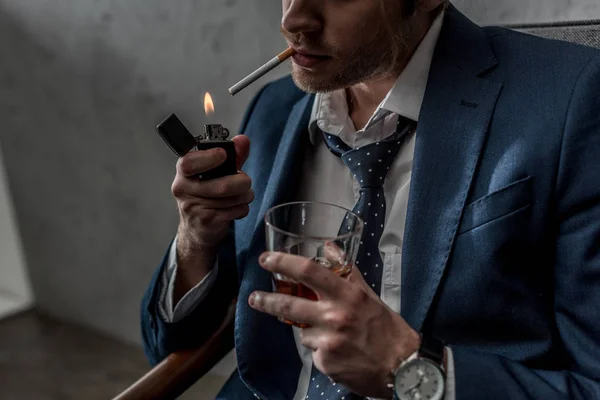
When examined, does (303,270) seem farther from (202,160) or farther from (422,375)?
(202,160)

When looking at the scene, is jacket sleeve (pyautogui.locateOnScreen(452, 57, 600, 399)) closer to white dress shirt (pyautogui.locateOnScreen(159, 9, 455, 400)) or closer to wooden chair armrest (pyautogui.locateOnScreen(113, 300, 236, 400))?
white dress shirt (pyautogui.locateOnScreen(159, 9, 455, 400))

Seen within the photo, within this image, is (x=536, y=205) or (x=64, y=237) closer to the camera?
(x=536, y=205)

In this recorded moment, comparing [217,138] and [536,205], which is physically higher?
[217,138]

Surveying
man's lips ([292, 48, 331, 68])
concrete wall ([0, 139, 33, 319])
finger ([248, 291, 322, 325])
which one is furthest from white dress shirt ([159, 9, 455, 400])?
concrete wall ([0, 139, 33, 319])

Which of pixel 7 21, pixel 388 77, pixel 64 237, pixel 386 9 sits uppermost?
pixel 7 21

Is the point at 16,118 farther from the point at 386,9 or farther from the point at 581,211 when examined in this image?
the point at 581,211

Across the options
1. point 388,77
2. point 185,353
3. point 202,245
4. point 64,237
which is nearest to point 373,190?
point 388,77

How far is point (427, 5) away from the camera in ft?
3.58

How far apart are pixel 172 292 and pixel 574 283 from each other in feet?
2.53

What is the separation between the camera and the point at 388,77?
3.86ft

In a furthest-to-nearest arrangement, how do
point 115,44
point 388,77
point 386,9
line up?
1. point 115,44
2. point 388,77
3. point 386,9

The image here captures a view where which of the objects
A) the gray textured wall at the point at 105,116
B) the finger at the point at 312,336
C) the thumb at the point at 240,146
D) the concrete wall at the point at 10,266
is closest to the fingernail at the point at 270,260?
the finger at the point at 312,336

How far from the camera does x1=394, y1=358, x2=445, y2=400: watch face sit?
80 cm

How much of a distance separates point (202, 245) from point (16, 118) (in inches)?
60.3
